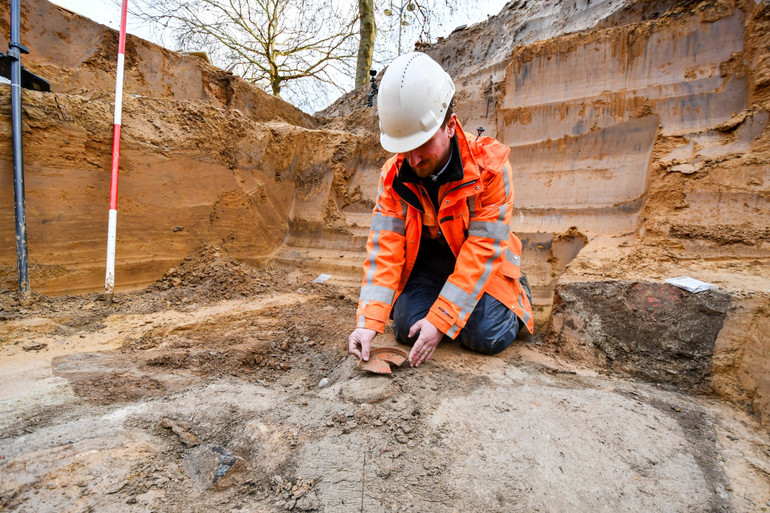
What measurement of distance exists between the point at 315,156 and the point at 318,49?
22.2 ft

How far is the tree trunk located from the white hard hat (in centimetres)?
797

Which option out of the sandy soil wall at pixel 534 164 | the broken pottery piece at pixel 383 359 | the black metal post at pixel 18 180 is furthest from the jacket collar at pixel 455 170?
the black metal post at pixel 18 180

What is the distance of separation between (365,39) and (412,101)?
28.7 feet

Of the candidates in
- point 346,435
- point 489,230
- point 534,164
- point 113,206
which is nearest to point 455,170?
point 489,230

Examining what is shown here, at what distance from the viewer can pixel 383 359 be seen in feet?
6.26

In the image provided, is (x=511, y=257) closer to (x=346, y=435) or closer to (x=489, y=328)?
(x=489, y=328)

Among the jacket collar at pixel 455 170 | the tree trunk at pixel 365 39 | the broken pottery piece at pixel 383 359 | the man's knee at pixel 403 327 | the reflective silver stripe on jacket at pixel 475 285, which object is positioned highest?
the tree trunk at pixel 365 39

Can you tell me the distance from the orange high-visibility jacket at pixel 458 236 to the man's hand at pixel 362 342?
1.4 inches

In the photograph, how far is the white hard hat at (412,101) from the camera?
177 cm

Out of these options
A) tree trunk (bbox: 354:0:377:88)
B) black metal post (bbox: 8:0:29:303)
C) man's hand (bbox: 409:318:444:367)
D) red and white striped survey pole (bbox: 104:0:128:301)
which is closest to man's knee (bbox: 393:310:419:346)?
man's hand (bbox: 409:318:444:367)

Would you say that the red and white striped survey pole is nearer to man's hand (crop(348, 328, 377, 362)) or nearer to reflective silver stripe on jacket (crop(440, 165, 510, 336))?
man's hand (crop(348, 328, 377, 362))

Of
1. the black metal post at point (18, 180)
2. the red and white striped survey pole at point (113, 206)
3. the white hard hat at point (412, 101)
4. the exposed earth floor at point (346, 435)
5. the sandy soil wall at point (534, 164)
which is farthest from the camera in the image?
the red and white striped survey pole at point (113, 206)

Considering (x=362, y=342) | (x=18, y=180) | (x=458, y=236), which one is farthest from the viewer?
(x=18, y=180)

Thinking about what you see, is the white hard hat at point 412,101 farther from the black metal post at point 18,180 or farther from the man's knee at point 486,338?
the black metal post at point 18,180
